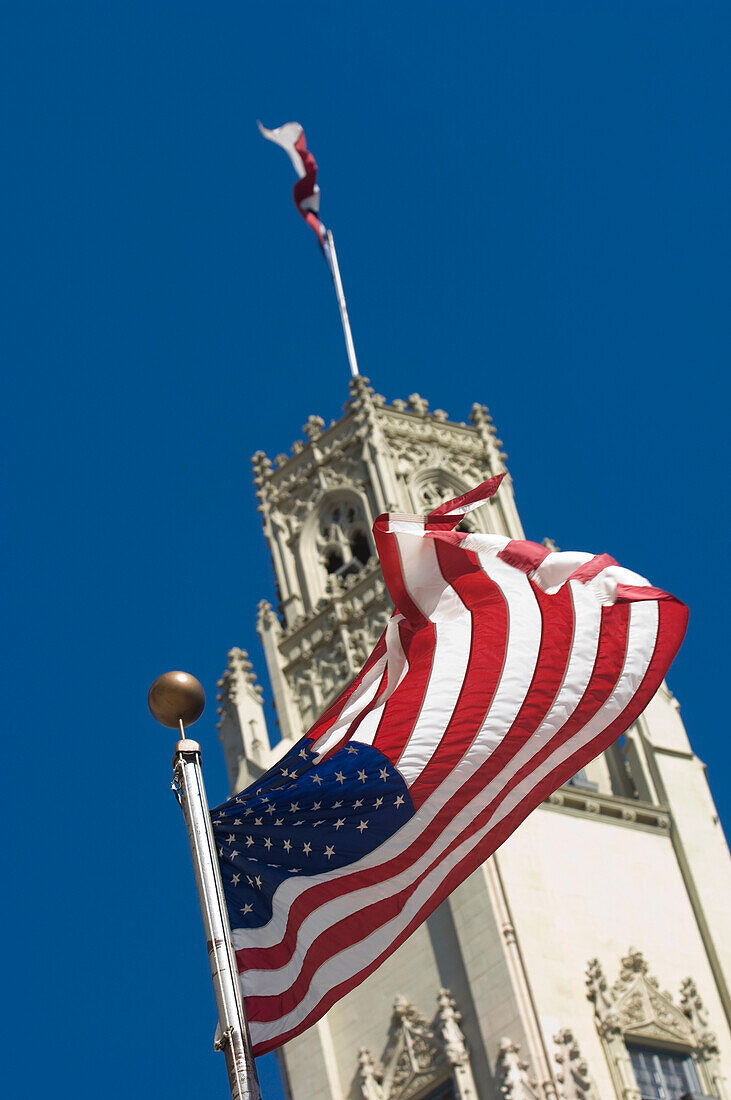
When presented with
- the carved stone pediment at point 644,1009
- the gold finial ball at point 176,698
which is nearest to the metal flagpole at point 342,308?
the carved stone pediment at point 644,1009

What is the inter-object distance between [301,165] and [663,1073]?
37105mm

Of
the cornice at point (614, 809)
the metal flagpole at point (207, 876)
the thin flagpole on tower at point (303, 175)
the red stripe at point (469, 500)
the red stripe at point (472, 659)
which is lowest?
the metal flagpole at point (207, 876)

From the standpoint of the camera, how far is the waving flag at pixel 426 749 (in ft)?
62.0

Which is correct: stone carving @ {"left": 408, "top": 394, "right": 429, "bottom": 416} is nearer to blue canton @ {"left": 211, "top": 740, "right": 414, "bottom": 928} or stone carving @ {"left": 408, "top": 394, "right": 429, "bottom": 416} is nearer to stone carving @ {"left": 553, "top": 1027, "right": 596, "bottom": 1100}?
stone carving @ {"left": 553, "top": 1027, "right": 596, "bottom": 1100}

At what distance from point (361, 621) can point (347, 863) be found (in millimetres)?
31492

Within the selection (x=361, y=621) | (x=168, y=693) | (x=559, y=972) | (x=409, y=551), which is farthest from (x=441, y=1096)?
(x=168, y=693)

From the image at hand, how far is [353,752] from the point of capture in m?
20.1

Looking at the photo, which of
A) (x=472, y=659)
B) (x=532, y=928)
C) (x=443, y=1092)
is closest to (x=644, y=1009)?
(x=532, y=928)

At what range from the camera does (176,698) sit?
18094 millimetres

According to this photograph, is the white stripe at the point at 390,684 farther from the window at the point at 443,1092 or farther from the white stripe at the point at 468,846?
the window at the point at 443,1092

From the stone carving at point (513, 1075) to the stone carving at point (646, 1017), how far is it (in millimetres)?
2072

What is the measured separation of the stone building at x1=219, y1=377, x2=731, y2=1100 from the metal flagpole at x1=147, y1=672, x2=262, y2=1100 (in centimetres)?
2205

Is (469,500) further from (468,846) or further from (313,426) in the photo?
(313,426)

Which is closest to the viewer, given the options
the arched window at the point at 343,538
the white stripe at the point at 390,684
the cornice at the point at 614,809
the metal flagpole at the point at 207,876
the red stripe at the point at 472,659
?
the metal flagpole at the point at 207,876
